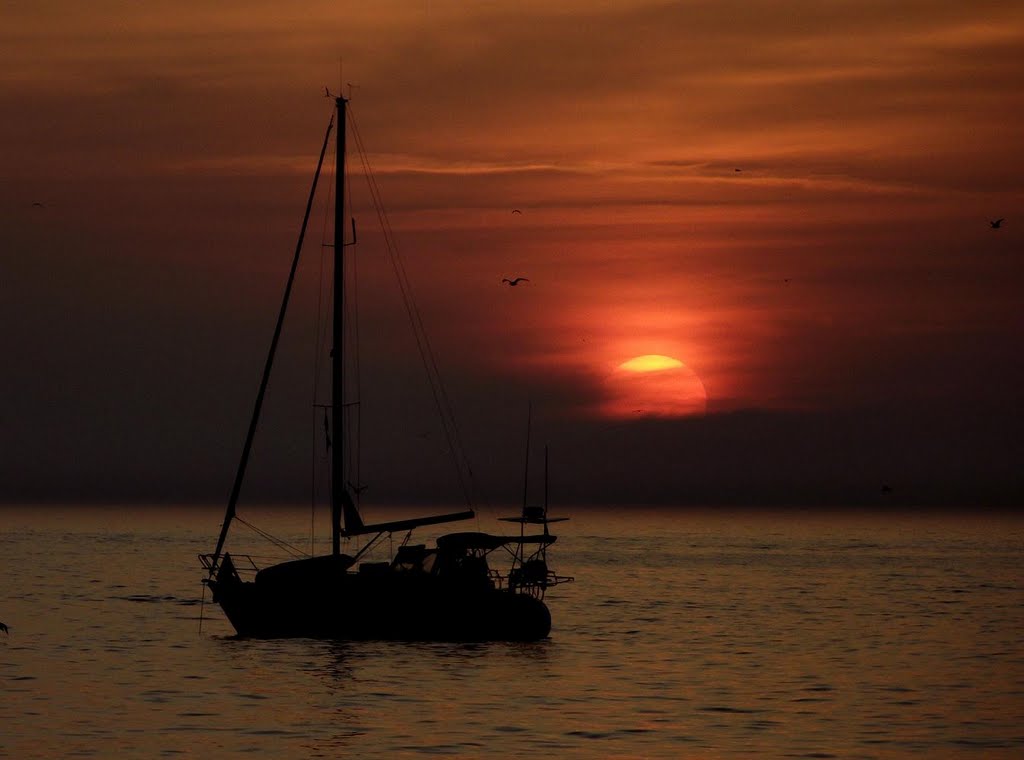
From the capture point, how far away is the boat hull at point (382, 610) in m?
56.6

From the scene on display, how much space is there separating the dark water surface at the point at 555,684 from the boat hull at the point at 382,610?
892 millimetres

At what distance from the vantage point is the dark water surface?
3931 cm

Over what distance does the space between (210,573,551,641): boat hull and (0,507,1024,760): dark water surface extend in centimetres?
89

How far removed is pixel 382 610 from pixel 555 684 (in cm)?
894

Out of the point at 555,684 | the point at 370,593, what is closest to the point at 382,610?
the point at 370,593

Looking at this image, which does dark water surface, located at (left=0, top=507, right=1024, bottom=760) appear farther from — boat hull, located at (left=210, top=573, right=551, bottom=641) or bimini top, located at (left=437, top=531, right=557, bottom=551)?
bimini top, located at (left=437, top=531, right=557, bottom=551)

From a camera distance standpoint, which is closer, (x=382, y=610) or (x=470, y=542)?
(x=382, y=610)

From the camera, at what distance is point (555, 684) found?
5047 cm

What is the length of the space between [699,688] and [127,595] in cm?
5155

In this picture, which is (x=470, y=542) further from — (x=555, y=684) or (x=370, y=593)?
(x=555, y=684)

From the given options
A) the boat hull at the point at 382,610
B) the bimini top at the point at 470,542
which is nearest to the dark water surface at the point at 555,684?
the boat hull at the point at 382,610

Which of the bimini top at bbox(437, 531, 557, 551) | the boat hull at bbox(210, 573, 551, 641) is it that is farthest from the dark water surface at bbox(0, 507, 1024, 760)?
the bimini top at bbox(437, 531, 557, 551)

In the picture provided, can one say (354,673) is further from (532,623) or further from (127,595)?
(127,595)

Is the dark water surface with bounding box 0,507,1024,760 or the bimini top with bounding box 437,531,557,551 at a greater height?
the bimini top with bounding box 437,531,557,551
